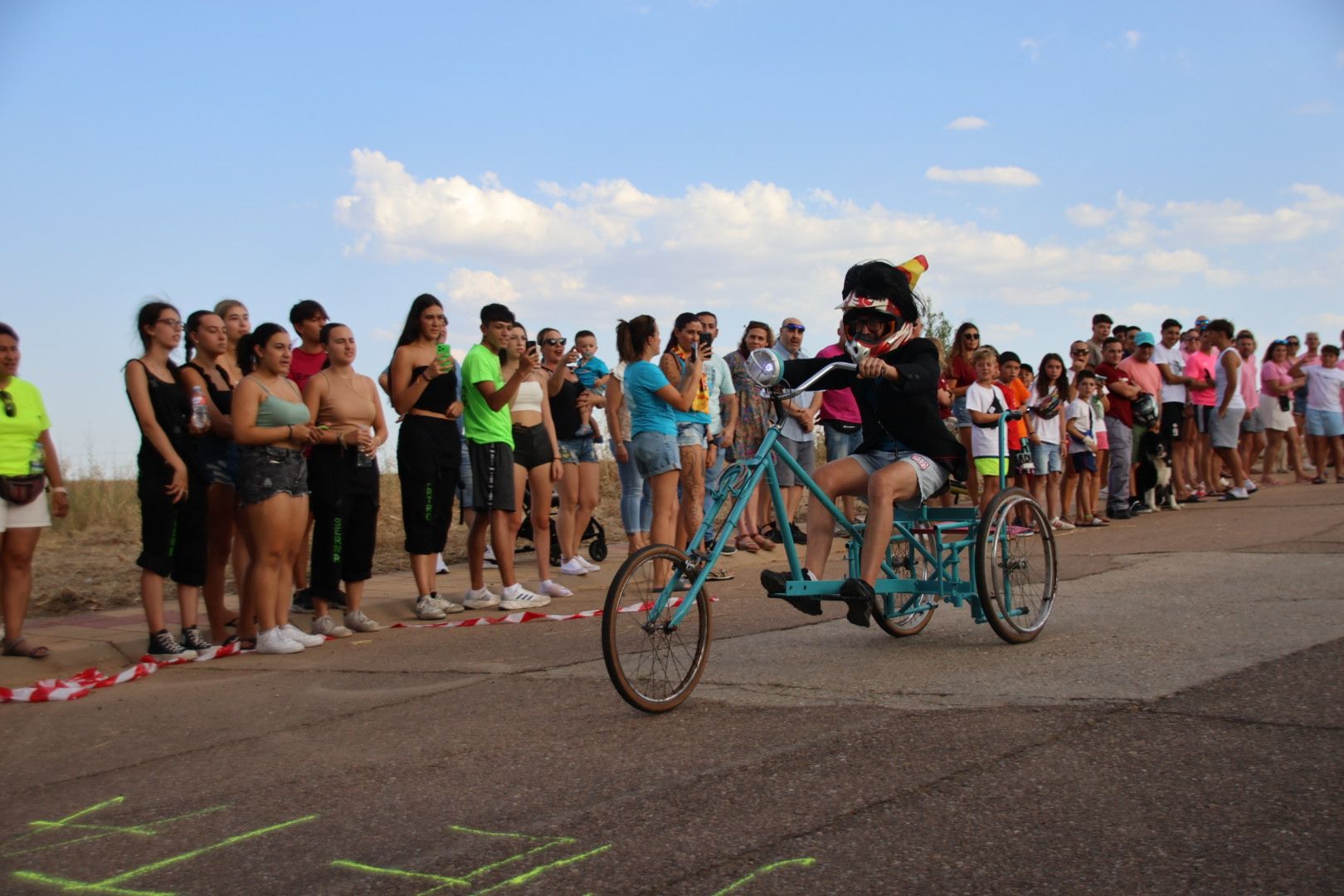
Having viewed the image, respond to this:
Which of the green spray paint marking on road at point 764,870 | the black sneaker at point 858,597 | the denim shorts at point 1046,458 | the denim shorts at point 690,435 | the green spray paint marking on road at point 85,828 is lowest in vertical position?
the green spray paint marking on road at point 85,828

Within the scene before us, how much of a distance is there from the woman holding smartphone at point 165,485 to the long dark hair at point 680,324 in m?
3.66

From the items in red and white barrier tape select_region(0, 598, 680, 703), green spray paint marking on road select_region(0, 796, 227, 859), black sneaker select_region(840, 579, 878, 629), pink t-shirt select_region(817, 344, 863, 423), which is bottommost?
green spray paint marking on road select_region(0, 796, 227, 859)

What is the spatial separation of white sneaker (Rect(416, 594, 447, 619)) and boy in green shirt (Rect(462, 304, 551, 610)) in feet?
1.50

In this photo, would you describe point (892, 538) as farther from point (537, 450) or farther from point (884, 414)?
point (537, 450)

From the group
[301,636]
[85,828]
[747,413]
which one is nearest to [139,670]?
[301,636]

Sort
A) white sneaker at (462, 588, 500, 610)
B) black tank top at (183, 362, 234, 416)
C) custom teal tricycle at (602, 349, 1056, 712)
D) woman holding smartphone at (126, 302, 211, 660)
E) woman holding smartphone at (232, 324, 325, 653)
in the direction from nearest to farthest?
custom teal tricycle at (602, 349, 1056, 712), woman holding smartphone at (126, 302, 211, 660), woman holding smartphone at (232, 324, 325, 653), black tank top at (183, 362, 234, 416), white sneaker at (462, 588, 500, 610)

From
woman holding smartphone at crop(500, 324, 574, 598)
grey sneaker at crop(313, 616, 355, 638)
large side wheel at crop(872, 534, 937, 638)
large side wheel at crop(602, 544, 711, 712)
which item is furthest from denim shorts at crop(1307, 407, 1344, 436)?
large side wheel at crop(602, 544, 711, 712)

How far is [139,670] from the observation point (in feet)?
24.3

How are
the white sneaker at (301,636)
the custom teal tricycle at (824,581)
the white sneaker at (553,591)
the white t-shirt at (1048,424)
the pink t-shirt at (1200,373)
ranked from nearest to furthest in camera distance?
the custom teal tricycle at (824,581) < the white sneaker at (301,636) < the white sneaker at (553,591) < the white t-shirt at (1048,424) < the pink t-shirt at (1200,373)

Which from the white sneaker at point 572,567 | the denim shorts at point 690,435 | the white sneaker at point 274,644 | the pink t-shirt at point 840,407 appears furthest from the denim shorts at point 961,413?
the white sneaker at point 274,644

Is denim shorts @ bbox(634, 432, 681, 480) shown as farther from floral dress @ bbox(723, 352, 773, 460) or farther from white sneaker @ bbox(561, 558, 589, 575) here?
floral dress @ bbox(723, 352, 773, 460)

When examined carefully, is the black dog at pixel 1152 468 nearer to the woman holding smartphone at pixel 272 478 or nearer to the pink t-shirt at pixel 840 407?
the pink t-shirt at pixel 840 407

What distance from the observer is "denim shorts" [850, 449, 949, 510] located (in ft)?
21.7

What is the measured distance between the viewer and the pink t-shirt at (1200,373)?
16.8 metres
